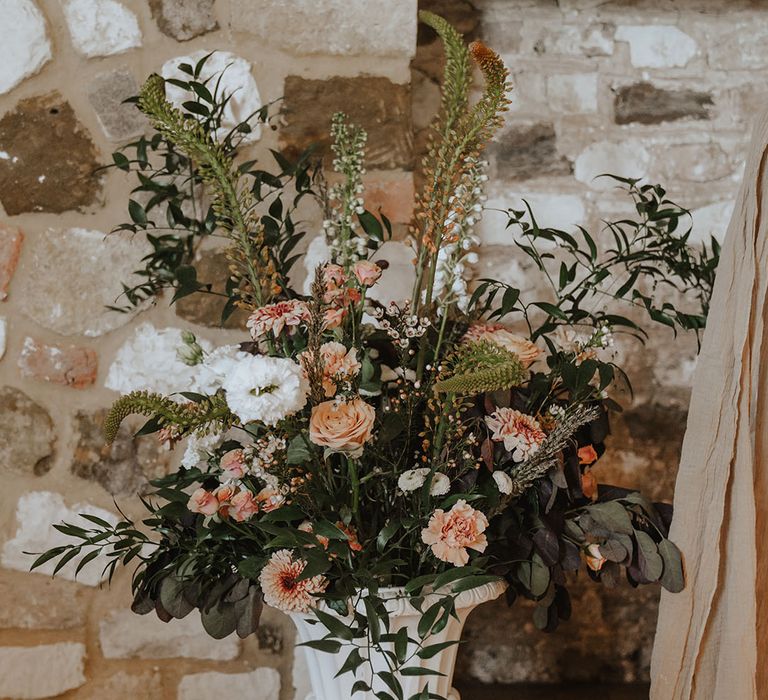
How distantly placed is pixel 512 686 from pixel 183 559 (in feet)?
2.95

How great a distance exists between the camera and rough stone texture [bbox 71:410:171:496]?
4.76ft

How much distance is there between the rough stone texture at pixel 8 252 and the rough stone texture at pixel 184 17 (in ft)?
1.54

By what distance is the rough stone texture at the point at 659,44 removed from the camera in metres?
1.68

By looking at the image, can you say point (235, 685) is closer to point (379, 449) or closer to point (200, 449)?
point (200, 449)

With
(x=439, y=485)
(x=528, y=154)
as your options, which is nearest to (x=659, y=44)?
(x=528, y=154)

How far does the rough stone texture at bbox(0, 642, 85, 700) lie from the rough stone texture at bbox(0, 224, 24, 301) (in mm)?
672

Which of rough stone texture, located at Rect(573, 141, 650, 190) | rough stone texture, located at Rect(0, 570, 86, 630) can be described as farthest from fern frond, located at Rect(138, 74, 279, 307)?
rough stone texture, located at Rect(573, 141, 650, 190)

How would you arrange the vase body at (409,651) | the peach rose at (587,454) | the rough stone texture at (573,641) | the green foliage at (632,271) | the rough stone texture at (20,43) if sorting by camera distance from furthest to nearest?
the rough stone texture at (573,641) < the rough stone texture at (20,43) < the green foliage at (632,271) < the peach rose at (587,454) < the vase body at (409,651)

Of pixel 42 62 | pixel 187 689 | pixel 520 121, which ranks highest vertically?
pixel 42 62

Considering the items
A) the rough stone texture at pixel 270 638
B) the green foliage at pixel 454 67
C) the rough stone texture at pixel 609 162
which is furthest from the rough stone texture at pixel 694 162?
the rough stone texture at pixel 270 638

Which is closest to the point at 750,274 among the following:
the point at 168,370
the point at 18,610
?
the point at 168,370

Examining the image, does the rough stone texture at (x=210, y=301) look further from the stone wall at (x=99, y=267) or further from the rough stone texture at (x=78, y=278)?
the rough stone texture at (x=78, y=278)

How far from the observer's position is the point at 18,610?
1.46 metres

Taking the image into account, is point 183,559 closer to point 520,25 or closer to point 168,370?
point 168,370
